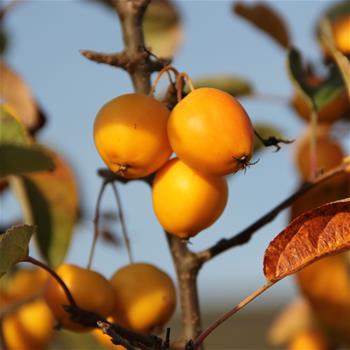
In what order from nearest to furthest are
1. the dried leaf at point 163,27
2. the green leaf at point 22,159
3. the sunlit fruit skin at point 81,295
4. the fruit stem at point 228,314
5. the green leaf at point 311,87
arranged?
the fruit stem at point 228,314 → the sunlit fruit skin at point 81,295 → the green leaf at point 22,159 → the green leaf at point 311,87 → the dried leaf at point 163,27

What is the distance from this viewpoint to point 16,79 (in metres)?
2.05

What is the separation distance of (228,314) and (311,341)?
1.32 m

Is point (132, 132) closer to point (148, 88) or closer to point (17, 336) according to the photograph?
point (148, 88)

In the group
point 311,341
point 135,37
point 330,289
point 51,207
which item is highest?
point 135,37

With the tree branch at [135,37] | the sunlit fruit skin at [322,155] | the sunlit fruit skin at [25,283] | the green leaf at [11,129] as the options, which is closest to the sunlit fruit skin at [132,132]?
the tree branch at [135,37]

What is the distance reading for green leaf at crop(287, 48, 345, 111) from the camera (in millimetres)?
1647

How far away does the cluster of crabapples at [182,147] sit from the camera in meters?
1.14

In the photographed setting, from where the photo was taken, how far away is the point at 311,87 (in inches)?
67.2

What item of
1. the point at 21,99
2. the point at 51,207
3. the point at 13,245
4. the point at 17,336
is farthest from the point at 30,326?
the point at 13,245

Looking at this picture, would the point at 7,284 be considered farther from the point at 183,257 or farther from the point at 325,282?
the point at 183,257

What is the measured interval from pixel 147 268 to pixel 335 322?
2.85 feet

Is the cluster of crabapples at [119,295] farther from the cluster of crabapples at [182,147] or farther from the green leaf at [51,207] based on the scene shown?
the green leaf at [51,207]

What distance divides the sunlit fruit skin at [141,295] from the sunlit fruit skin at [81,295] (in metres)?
0.03

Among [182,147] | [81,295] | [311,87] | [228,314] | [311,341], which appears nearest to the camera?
[228,314]
